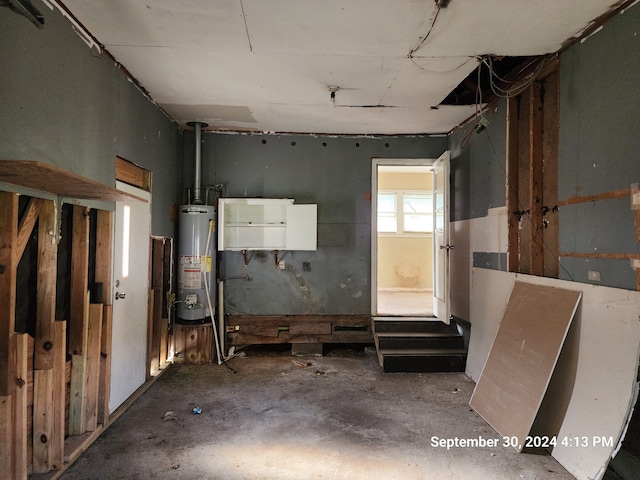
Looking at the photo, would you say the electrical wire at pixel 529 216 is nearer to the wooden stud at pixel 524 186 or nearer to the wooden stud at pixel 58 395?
the wooden stud at pixel 524 186

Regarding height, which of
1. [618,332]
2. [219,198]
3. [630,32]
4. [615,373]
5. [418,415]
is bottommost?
[418,415]

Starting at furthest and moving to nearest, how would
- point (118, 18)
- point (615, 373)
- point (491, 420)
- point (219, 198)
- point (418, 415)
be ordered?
point (219, 198) → point (418, 415) → point (491, 420) → point (118, 18) → point (615, 373)

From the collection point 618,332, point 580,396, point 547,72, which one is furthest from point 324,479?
point 547,72

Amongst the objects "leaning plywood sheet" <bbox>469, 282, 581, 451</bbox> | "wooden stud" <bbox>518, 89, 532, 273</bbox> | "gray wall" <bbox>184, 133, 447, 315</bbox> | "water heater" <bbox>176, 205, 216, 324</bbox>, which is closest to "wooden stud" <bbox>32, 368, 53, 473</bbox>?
"water heater" <bbox>176, 205, 216, 324</bbox>

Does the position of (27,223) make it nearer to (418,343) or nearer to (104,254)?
(104,254)

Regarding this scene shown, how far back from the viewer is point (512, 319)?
2.93 metres

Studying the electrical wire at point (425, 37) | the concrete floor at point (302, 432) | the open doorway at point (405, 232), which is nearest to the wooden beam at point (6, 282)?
the concrete floor at point (302, 432)

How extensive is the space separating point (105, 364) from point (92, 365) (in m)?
0.12

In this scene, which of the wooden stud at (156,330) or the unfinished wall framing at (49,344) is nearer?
the unfinished wall framing at (49,344)

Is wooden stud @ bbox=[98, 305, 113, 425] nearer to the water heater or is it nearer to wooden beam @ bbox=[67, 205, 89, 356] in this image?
wooden beam @ bbox=[67, 205, 89, 356]

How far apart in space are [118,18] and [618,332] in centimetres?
346

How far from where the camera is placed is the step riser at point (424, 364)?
393 centimetres

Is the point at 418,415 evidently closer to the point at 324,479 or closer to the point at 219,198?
the point at 324,479

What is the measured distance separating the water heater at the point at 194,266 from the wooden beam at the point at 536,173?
10.6 ft
